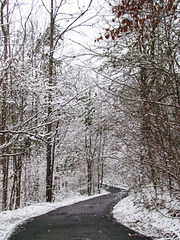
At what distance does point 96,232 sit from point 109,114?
2998 mm

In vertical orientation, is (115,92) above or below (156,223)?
above

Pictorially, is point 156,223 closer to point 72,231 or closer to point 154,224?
point 154,224

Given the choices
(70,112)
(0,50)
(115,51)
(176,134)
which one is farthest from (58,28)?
(176,134)

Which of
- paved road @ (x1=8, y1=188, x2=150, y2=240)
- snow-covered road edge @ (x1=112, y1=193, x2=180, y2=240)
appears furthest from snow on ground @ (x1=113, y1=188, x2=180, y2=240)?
paved road @ (x1=8, y1=188, x2=150, y2=240)

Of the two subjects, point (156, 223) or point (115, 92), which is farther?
point (156, 223)

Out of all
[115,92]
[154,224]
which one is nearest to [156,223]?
[154,224]

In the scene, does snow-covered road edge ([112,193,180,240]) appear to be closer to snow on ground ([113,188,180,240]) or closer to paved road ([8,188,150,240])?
snow on ground ([113,188,180,240])

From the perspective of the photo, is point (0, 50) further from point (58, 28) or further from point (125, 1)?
point (58, 28)

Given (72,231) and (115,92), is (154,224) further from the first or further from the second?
(115,92)

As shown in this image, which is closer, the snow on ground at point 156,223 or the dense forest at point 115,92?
the dense forest at point 115,92

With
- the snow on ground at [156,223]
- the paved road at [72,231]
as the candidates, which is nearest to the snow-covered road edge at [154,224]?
the snow on ground at [156,223]

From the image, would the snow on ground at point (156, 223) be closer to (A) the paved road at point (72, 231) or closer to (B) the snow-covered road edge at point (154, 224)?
(B) the snow-covered road edge at point (154, 224)

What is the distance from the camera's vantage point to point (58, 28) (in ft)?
49.0

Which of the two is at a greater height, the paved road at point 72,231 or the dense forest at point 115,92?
the dense forest at point 115,92
